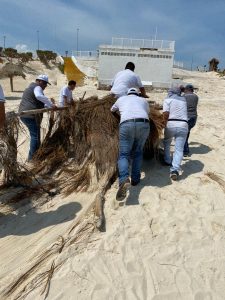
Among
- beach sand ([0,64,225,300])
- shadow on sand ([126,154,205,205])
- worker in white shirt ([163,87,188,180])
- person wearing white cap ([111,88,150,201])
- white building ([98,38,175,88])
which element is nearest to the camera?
beach sand ([0,64,225,300])

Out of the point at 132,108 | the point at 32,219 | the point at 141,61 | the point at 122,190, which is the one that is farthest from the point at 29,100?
the point at 141,61

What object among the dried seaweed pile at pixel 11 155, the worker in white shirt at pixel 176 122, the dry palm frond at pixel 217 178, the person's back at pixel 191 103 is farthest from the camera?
the person's back at pixel 191 103

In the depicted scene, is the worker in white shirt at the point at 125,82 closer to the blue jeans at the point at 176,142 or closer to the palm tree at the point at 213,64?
the blue jeans at the point at 176,142

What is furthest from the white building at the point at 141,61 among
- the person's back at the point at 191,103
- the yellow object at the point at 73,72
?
the person's back at the point at 191,103

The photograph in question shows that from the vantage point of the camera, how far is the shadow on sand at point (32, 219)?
5031mm

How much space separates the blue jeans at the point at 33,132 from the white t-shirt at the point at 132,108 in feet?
6.37

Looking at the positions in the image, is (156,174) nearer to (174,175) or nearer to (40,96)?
(174,175)

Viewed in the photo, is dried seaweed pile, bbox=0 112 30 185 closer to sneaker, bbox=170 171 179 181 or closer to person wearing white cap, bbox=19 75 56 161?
person wearing white cap, bbox=19 75 56 161

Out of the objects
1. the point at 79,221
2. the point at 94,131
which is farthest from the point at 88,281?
the point at 94,131

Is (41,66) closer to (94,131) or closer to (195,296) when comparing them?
(94,131)

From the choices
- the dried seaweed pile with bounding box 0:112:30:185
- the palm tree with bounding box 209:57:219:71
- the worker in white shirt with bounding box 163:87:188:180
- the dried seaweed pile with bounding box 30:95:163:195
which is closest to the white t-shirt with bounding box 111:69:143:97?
the dried seaweed pile with bounding box 30:95:163:195

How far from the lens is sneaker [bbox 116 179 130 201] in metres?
5.30

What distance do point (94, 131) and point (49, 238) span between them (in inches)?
99.8

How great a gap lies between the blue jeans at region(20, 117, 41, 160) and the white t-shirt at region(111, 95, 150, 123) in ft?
6.37
